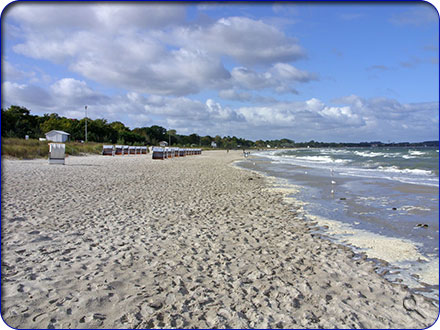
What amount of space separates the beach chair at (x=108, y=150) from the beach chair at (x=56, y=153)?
18.5 metres

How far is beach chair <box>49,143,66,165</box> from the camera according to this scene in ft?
67.7

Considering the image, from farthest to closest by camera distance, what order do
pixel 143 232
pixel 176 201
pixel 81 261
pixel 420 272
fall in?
1. pixel 176 201
2. pixel 143 232
3. pixel 420 272
4. pixel 81 261

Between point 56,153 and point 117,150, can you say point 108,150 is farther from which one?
point 56,153

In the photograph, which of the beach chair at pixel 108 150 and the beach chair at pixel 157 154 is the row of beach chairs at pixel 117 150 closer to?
the beach chair at pixel 108 150

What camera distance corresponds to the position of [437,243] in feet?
21.4

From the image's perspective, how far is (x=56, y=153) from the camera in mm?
20938

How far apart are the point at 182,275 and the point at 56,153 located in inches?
776

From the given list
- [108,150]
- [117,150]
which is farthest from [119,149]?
[108,150]

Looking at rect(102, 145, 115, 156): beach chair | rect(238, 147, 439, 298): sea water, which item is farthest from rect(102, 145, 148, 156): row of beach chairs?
rect(238, 147, 439, 298): sea water

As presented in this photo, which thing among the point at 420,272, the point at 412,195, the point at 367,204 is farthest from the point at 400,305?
the point at 412,195

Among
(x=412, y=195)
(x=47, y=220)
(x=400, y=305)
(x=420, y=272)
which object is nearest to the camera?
(x=400, y=305)

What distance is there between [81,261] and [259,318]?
2.83m

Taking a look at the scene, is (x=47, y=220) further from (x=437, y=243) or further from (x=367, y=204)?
(x=367, y=204)

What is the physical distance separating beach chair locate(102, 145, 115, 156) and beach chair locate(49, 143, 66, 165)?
18466mm
